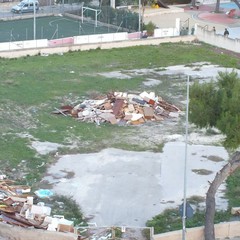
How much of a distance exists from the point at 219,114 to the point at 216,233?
3.42 m

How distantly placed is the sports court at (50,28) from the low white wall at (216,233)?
29992 mm

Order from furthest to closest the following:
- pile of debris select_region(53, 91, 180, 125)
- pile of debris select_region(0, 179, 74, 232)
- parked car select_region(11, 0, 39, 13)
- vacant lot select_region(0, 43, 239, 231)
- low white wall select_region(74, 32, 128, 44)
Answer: parked car select_region(11, 0, 39, 13) < low white wall select_region(74, 32, 128, 44) < pile of debris select_region(53, 91, 180, 125) < vacant lot select_region(0, 43, 239, 231) < pile of debris select_region(0, 179, 74, 232)

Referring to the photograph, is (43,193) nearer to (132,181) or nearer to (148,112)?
(132,181)

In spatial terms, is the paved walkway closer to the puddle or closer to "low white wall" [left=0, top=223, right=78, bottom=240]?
the puddle

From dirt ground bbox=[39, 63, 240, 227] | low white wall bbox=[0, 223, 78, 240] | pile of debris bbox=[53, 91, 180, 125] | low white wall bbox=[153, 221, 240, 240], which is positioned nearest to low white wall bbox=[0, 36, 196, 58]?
pile of debris bbox=[53, 91, 180, 125]

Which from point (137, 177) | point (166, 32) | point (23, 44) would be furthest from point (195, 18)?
point (137, 177)

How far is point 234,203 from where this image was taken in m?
24.7

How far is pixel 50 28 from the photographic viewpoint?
5509 centimetres

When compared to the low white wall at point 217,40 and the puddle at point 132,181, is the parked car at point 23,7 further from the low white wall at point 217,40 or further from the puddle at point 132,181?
the puddle at point 132,181

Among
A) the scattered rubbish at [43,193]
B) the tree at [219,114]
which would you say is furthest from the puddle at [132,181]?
the tree at [219,114]

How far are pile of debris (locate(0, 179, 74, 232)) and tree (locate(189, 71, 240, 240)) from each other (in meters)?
4.04

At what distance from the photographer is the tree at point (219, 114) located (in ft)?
71.9

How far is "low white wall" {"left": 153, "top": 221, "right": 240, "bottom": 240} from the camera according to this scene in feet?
70.6

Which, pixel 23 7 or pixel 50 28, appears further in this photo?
pixel 23 7
